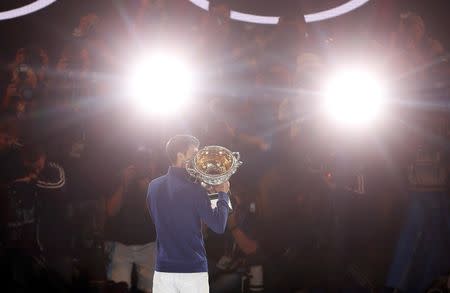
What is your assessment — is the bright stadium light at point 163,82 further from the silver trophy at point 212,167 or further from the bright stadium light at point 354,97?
the silver trophy at point 212,167

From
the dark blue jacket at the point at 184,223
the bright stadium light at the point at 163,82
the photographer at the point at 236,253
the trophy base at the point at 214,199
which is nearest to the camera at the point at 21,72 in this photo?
the bright stadium light at the point at 163,82

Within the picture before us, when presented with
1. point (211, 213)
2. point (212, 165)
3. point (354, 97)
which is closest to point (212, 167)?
point (212, 165)

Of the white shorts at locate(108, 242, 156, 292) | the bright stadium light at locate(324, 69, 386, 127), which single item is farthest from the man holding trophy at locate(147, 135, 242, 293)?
the bright stadium light at locate(324, 69, 386, 127)

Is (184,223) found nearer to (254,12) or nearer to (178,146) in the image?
(178,146)

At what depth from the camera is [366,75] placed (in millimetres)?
5832

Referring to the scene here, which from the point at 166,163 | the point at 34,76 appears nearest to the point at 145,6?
the point at 34,76

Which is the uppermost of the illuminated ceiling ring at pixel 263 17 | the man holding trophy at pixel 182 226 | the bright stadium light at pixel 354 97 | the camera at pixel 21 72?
the illuminated ceiling ring at pixel 263 17

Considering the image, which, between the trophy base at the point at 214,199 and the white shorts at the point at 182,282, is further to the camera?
the trophy base at the point at 214,199

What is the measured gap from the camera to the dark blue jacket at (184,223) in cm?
326

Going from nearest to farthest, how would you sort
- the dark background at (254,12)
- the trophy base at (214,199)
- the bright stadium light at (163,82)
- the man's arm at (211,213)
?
the man's arm at (211,213)
the trophy base at (214,199)
the dark background at (254,12)
the bright stadium light at (163,82)

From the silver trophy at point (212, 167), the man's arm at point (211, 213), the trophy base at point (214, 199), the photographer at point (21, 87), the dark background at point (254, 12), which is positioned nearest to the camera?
the man's arm at point (211, 213)

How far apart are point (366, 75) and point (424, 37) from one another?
2.67ft

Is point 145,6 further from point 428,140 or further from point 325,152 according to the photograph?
point 428,140

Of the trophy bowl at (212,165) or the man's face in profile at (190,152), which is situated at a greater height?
the man's face in profile at (190,152)
